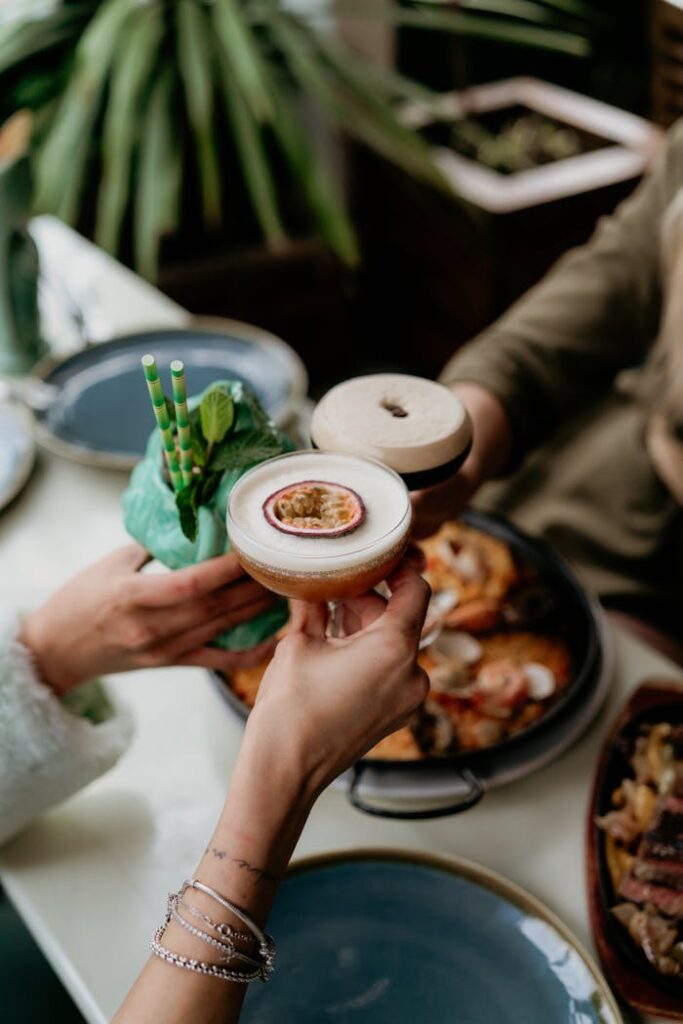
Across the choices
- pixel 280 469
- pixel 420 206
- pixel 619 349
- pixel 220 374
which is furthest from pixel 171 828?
pixel 420 206

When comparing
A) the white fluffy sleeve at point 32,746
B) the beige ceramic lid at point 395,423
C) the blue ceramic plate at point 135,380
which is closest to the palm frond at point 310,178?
the blue ceramic plate at point 135,380

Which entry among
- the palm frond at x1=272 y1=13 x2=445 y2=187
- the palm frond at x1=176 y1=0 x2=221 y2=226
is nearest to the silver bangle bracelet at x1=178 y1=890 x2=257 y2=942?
the palm frond at x1=176 y1=0 x2=221 y2=226

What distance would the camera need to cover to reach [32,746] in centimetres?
98

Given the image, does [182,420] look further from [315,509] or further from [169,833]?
[169,833]

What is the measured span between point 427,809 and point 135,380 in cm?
98

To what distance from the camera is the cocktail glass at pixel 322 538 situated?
0.83m

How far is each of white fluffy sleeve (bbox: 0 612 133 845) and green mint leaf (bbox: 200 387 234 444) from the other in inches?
11.8

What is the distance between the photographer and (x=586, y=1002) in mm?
828

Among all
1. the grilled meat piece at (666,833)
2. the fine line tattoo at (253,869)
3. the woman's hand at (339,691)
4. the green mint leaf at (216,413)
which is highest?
the green mint leaf at (216,413)

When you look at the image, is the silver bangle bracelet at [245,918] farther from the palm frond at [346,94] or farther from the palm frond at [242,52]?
the palm frond at [346,94]

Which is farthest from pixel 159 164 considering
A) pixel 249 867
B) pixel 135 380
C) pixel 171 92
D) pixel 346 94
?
pixel 249 867

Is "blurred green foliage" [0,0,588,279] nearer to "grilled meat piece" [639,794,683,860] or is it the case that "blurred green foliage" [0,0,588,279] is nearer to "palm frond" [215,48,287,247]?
"palm frond" [215,48,287,247]

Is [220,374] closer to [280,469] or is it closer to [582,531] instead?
[582,531]

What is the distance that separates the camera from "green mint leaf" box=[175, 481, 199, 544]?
0.93m
